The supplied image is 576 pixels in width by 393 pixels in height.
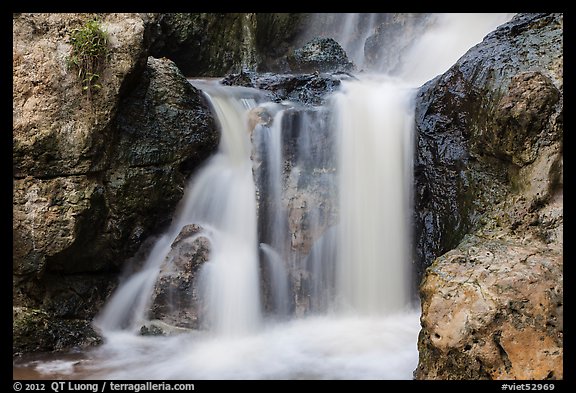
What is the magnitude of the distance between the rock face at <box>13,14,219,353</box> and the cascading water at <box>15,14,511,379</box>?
1.25ft

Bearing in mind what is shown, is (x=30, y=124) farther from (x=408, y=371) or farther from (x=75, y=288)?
(x=408, y=371)

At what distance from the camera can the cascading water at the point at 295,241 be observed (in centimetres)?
529

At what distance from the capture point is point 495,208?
5.07m

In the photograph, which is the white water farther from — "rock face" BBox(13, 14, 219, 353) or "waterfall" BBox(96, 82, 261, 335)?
"rock face" BBox(13, 14, 219, 353)

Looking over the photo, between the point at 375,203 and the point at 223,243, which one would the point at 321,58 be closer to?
the point at 375,203

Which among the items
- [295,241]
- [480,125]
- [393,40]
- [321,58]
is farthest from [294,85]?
[393,40]

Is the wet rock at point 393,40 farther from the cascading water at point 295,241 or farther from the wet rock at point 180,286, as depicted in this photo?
the wet rock at point 180,286

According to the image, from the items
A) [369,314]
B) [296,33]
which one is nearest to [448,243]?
[369,314]

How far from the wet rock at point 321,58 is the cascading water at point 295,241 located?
3.57 m

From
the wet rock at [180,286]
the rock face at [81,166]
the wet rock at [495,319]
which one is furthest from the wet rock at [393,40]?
the wet rock at [495,319]

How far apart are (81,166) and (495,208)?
4.50 m

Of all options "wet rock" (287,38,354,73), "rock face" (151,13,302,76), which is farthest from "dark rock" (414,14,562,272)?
"rock face" (151,13,302,76)

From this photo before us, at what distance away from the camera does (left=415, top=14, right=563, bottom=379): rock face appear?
3604 millimetres

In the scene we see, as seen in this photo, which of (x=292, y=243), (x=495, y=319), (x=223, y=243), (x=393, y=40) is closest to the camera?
(x=495, y=319)
